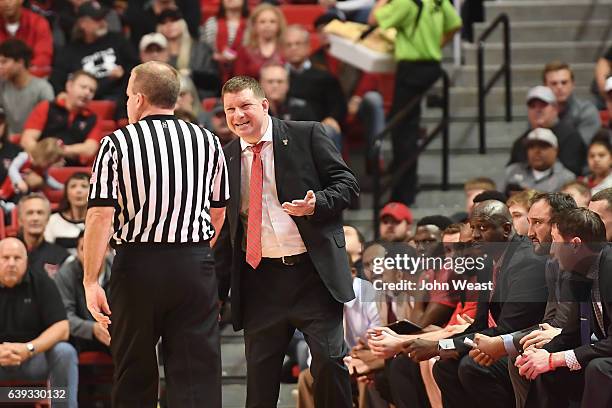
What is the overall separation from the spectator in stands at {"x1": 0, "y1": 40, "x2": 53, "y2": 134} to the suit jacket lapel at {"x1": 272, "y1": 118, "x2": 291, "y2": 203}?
221 inches

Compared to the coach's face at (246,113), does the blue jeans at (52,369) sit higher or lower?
lower

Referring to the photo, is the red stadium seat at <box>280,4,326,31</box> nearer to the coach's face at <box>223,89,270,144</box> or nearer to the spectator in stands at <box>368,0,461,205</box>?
the spectator in stands at <box>368,0,461,205</box>

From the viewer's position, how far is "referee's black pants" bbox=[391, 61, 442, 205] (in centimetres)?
1137

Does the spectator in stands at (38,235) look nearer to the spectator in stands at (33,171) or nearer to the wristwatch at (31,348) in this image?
the spectator in stands at (33,171)

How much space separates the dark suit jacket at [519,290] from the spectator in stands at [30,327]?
10.2ft

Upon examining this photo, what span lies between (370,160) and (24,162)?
2.81 m

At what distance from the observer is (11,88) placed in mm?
12055

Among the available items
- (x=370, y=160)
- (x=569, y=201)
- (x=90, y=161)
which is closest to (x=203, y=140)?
(x=569, y=201)

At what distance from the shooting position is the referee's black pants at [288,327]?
6672 mm

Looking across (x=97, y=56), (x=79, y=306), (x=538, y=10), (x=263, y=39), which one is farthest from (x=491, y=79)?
(x=79, y=306)

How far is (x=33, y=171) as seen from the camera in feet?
36.6

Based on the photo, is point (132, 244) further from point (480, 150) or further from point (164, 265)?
point (480, 150)

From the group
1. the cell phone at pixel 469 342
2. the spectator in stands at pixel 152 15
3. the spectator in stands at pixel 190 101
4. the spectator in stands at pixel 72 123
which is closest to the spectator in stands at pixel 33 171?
the spectator in stands at pixel 72 123

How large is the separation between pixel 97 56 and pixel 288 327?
6322 millimetres
